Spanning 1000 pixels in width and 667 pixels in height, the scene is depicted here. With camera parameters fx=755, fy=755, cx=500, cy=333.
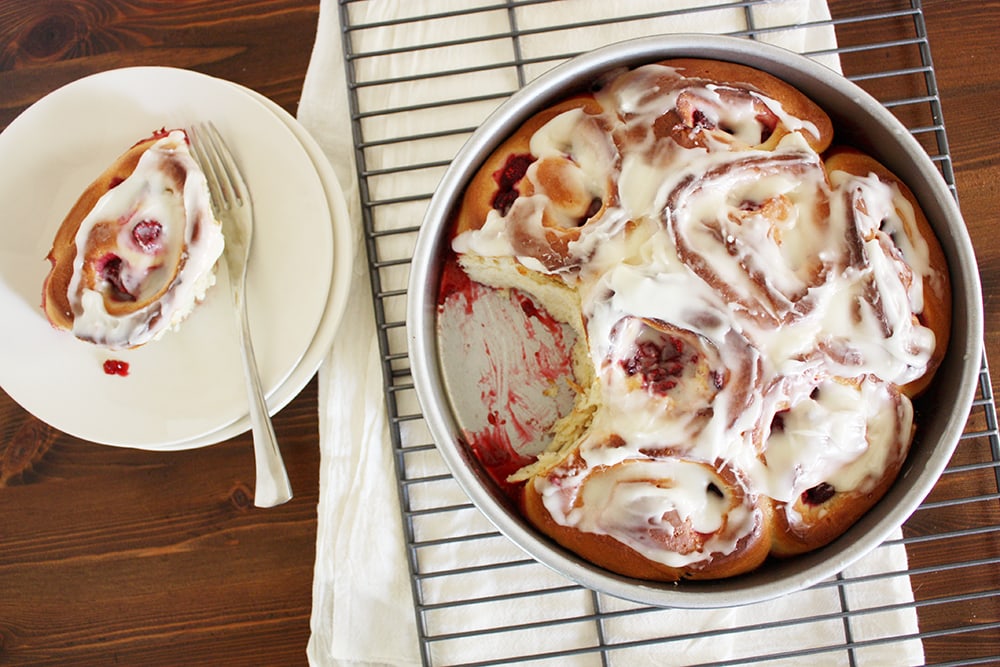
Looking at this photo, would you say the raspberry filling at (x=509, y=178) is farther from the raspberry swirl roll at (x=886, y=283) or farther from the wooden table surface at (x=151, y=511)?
the wooden table surface at (x=151, y=511)

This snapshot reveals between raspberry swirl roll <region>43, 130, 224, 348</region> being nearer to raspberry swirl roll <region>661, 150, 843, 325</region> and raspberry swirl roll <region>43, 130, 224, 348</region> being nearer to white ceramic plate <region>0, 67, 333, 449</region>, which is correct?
white ceramic plate <region>0, 67, 333, 449</region>

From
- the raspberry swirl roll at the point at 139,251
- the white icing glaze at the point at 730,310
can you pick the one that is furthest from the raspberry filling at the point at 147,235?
the white icing glaze at the point at 730,310

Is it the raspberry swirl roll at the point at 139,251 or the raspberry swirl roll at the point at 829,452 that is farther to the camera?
the raspberry swirl roll at the point at 139,251

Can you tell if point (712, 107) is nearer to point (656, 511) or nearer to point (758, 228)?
point (758, 228)

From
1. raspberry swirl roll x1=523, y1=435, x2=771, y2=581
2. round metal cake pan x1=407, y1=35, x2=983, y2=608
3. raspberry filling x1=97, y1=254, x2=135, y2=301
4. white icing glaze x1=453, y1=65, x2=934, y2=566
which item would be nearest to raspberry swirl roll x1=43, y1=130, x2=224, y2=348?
raspberry filling x1=97, y1=254, x2=135, y2=301

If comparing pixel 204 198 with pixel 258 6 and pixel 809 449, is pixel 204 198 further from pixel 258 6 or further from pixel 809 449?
pixel 809 449

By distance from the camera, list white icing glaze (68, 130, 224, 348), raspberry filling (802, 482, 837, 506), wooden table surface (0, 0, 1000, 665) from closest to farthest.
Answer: raspberry filling (802, 482, 837, 506) < white icing glaze (68, 130, 224, 348) < wooden table surface (0, 0, 1000, 665)

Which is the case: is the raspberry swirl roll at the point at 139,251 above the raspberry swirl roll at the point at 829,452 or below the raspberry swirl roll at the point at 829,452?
above
